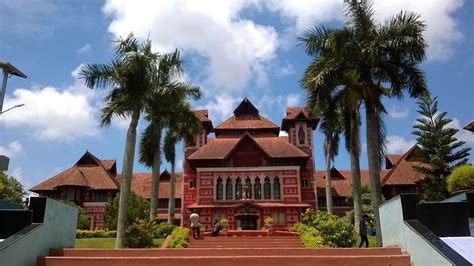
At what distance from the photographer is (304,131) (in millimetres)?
Answer: 43625

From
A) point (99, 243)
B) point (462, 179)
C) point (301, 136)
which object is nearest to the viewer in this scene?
point (462, 179)

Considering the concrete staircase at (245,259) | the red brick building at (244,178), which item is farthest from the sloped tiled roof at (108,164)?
the concrete staircase at (245,259)

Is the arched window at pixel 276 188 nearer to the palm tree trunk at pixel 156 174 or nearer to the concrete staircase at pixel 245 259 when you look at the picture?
the palm tree trunk at pixel 156 174

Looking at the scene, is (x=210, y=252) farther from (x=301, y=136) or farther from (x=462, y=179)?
(x=301, y=136)

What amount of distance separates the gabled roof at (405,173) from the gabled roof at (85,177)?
89.9 ft

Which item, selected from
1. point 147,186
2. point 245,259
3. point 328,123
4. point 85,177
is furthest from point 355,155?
point 147,186

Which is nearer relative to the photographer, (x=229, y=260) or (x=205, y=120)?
(x=229, y=260)

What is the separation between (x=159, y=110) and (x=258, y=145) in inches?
625

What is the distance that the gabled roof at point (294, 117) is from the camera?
43.9 m

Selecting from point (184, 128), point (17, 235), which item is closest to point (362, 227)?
point (17, 235)

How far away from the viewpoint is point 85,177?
45.4m

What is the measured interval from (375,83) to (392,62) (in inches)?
45.6

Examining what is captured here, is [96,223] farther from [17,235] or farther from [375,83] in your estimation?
[17,235]

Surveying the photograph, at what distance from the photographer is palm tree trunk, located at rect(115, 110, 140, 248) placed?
18.5 m
